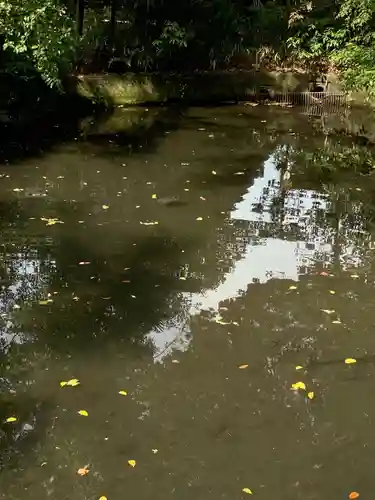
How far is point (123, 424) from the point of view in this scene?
3699mm

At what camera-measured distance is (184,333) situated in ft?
15.5

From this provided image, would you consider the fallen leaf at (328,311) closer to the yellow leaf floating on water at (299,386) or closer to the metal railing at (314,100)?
the yellow leaf floating on water at (299,386)

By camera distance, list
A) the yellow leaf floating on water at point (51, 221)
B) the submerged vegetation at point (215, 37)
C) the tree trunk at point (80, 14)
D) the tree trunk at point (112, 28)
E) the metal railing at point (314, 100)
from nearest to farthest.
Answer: the yellow leaf floating on water at point (51, 221) < the submerged vegetation at point (215, 37) < the tree trunk at point (80, 14) < the tree trunk at point (112, 28) < the metal railing at point (314, 100)

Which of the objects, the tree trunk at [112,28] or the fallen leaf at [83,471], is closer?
the fallen leaf at [83,471]

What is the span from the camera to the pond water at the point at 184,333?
3.39 meters

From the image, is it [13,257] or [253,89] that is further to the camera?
[253,89]

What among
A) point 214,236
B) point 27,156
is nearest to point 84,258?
point 214,236

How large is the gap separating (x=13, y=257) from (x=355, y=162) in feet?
19.8

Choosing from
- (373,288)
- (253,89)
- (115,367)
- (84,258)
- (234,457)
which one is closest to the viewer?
(234,457)

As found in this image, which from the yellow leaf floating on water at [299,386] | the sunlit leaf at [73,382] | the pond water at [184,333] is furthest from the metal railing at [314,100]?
the sunlit leaf at [73,382]

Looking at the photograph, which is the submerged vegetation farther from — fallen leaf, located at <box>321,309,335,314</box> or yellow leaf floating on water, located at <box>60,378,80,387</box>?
yellow leaf floating on water, located at <box>60,378,80,387</box>

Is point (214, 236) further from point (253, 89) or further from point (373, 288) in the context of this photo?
point (253, 89)

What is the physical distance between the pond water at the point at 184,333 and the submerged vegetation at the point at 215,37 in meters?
3.62

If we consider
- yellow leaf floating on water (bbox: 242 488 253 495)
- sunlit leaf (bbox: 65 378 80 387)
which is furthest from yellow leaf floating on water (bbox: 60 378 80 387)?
yellow leaf floating on water (bbox: 242 488 253 495)
